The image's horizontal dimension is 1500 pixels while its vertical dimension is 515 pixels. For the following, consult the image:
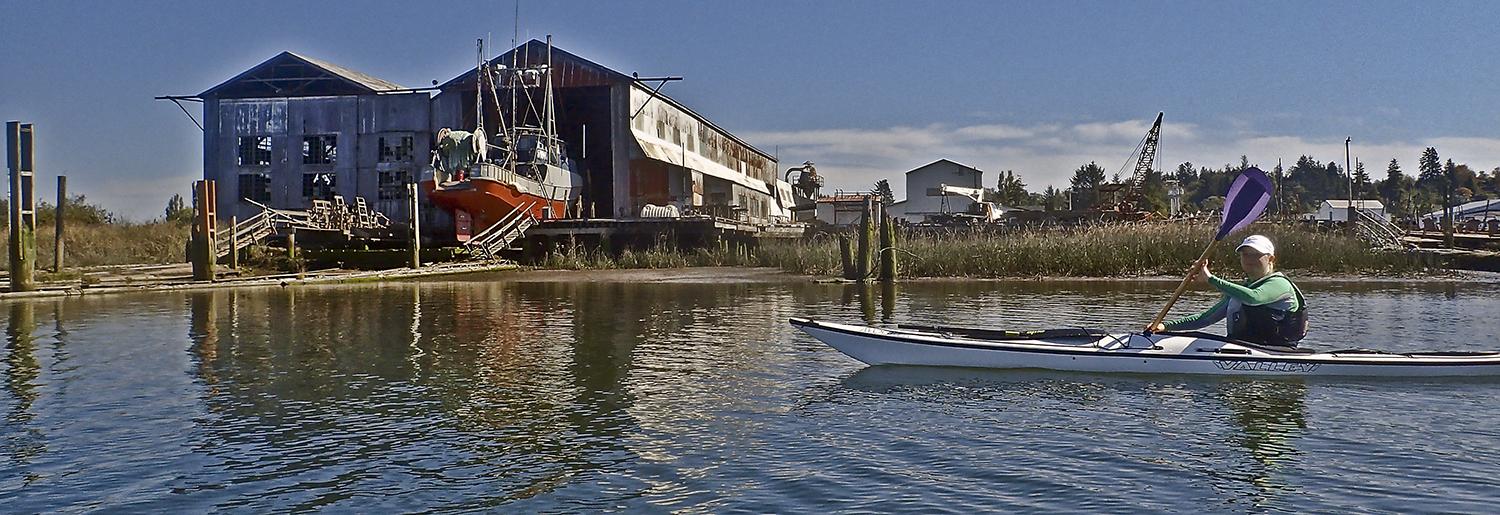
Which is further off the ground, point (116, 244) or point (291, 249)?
point (116, 244)

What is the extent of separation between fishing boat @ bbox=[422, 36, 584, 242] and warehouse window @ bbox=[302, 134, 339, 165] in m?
6.18

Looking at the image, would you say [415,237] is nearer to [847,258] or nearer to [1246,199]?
[847,258]

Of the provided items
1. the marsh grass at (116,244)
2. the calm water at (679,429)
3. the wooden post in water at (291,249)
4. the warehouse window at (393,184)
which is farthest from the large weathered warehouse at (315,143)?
the calm water at (679,429)

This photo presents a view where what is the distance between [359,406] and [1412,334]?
1412 cm

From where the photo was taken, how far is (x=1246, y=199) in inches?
611

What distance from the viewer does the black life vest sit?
12.9 metres

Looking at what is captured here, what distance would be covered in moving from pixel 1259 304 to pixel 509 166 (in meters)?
38.7

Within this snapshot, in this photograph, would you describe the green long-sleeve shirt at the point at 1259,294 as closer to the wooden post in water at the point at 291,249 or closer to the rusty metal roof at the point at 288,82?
the wooden post in water at the point at 291,249

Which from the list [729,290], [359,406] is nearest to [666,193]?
[729,290]

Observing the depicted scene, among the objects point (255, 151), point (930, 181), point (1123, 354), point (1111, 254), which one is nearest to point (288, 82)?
point (255, 151)

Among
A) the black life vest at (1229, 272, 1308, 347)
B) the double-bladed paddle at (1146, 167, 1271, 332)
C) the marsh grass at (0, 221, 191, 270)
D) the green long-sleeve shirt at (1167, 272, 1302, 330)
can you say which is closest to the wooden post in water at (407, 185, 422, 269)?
the marsh grass at (0, 221, 191, 270)

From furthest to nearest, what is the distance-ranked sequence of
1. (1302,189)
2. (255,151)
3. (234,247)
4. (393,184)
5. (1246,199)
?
(1302,189)
(255,151)
(393,184)
(234,247)
(1246,199)

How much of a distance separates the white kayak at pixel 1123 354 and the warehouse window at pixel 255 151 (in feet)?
144

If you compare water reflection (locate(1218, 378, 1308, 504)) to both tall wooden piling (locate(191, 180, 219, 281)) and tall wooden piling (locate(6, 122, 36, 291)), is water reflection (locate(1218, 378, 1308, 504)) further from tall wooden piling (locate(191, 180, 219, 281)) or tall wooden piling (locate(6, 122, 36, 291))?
tall wooden piling (locate(191, 180, 219, 281))
